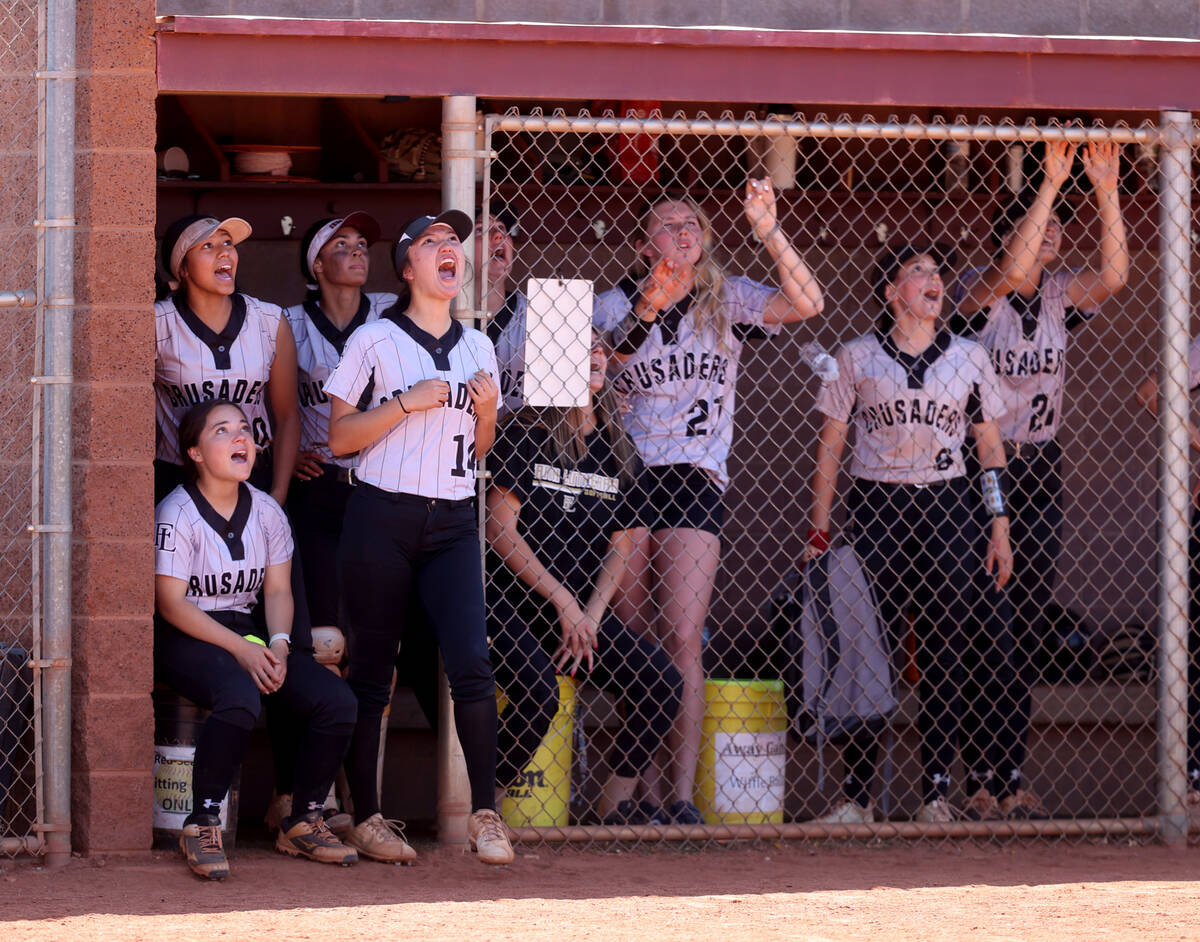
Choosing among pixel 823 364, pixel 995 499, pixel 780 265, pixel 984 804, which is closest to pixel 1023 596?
pixel 995 499

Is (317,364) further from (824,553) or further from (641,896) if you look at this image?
(641,896)

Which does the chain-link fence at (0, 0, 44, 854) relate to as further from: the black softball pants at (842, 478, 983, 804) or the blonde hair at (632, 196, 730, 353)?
the black softball pants at (842, 478, 983, 804)

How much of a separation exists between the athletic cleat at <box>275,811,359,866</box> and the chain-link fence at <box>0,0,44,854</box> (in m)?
0.83

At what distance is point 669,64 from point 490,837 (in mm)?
2645

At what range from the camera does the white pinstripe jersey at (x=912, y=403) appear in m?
5.85

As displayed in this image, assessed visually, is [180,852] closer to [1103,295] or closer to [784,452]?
[784,452]

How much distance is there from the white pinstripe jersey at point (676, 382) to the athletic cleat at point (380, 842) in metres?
1.58

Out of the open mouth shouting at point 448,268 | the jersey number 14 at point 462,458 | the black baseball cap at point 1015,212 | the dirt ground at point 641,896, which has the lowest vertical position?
the dirt ground at point 641,896

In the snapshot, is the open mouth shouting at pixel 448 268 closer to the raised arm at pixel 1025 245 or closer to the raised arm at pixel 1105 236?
the raised arm at pixel 1025 245

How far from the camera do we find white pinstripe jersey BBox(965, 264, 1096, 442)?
248 inches

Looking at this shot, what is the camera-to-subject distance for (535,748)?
→ 17.5 ft

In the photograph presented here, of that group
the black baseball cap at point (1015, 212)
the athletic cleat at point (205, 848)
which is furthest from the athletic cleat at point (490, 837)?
the black baseball cap at point (1015, 212)

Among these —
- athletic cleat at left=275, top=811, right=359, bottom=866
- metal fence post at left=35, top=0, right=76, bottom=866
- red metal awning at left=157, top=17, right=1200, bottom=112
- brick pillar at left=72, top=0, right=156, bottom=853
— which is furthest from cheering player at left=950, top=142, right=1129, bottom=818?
metal fence post at left=35, top=0, right=76, bottom=866

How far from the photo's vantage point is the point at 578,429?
5508mm
